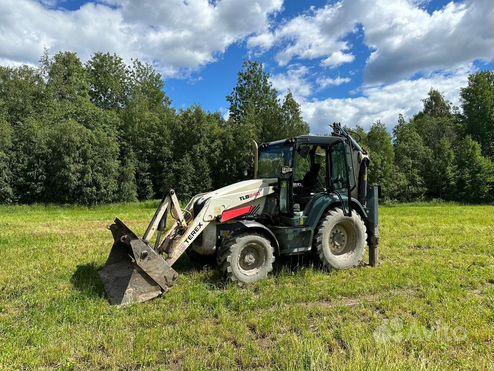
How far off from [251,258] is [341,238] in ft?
6.76

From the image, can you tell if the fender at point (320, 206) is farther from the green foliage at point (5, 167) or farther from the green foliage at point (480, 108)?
the green foliage at point (480, 108)

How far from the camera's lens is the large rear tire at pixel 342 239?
689cm

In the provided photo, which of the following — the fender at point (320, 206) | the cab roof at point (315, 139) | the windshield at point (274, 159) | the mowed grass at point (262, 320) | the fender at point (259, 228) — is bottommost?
the mowed grass at point (262, 320)

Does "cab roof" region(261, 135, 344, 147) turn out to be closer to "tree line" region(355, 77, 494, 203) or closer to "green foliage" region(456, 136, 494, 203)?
"tree line" region(355, 77, 494, 203)

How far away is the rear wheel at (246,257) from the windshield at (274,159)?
143 centimetres

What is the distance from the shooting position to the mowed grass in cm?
373

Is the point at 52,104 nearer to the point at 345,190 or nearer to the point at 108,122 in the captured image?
the point at 108,122

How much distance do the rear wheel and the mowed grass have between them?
0.23 meters

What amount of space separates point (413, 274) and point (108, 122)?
28.9m

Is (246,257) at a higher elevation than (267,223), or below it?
below

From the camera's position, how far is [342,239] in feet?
24.1

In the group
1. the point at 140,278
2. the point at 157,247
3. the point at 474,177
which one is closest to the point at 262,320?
the point at 140,278

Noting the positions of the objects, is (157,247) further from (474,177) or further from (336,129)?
(474,177)

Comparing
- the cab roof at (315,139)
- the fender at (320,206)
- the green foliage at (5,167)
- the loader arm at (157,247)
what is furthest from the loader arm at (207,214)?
the green foliage at (5,167)
